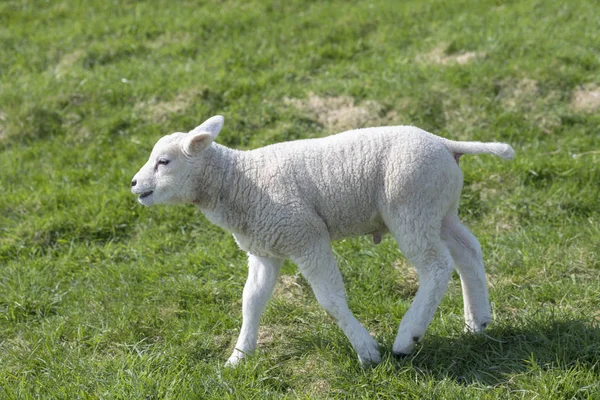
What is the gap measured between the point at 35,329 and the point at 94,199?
73.2 inches

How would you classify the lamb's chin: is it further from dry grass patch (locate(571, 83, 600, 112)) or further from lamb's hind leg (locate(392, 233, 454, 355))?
dry grass patch (locate(571, 83, 600, 112))

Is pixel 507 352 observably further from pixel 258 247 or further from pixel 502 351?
pixel 258 247

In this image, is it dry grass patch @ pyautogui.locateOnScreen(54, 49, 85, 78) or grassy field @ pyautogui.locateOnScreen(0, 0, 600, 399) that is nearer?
grassy field @ pyautogui.locateOnScreen(0, 0, 600, 399)

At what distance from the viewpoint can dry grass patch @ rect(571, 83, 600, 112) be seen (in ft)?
24.5

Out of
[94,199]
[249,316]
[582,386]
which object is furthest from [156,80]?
[582,386]

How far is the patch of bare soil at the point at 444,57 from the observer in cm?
837

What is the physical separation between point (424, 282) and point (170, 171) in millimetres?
1567

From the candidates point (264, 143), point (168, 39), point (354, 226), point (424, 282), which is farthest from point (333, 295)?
point (168, 39)

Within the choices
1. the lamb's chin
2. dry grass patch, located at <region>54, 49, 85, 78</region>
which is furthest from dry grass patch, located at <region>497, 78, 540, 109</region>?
dry grass patch, located at <region>54, 49, 85, 78</region>

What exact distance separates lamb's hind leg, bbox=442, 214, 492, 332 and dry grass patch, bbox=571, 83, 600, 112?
364cm

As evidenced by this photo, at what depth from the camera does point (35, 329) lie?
5117mm

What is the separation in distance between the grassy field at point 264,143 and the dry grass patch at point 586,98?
22 millimetres

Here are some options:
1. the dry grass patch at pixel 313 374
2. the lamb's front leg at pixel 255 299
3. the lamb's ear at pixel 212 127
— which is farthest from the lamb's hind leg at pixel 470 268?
the lamb's ear at pixel 212 127

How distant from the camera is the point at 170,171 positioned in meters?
4.28
